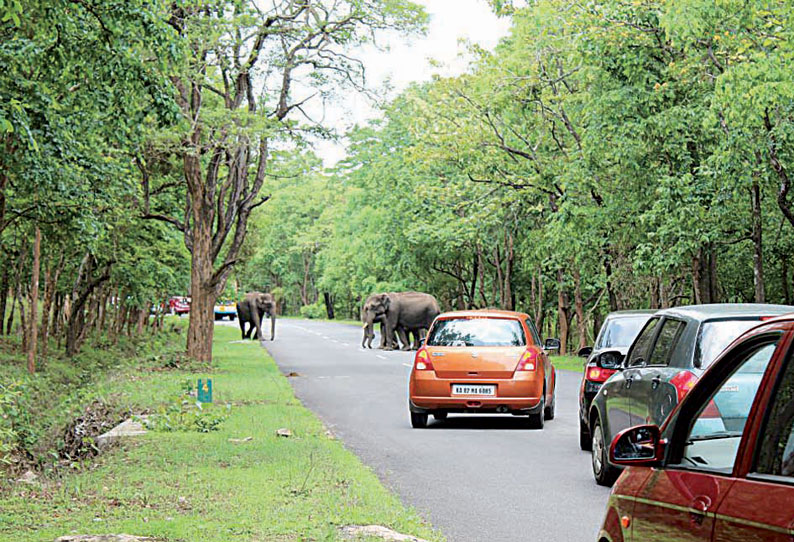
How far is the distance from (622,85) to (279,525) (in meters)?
18.6

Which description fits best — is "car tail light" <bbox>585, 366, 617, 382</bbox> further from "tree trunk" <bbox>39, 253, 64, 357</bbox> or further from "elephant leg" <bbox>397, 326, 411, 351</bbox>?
"elephant leg" <bbox>397, 326, 411, 351</bbox>

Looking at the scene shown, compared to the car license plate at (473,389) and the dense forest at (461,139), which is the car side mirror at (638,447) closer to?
the dense forest at (461,139)

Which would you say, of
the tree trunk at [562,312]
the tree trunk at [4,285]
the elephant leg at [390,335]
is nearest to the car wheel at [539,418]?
the tree trunk at [562,312]

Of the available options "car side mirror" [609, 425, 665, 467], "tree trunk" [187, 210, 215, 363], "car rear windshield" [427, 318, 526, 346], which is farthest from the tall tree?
"car side mirror" [609, 425, 665, 467]

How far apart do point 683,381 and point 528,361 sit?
6.84 m

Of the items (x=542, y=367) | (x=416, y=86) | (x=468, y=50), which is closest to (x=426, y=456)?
(x=542, y=367)

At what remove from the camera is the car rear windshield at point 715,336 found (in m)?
8.89

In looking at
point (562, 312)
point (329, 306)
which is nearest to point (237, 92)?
point (562, 312)

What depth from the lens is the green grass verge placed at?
102 ft

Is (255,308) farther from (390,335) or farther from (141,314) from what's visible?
(390,335)

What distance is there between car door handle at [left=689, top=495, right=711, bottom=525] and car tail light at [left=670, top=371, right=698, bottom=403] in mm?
5325

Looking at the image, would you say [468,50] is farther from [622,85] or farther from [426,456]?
[426,456]

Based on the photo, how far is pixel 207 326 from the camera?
29.6 meters

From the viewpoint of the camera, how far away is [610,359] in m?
10.9
